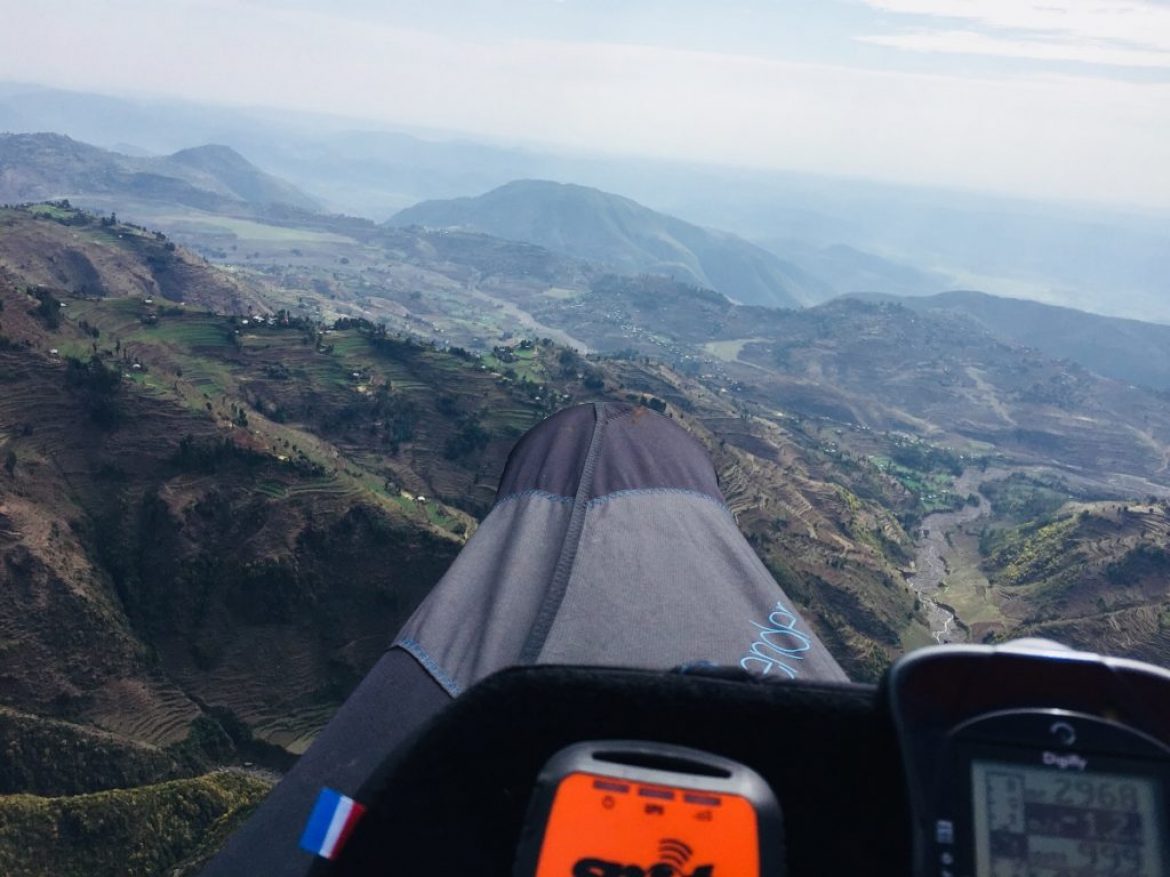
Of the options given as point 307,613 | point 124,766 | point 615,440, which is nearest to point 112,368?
point 307,613

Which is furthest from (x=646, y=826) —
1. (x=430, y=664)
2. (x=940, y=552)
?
(x=940, y=552)

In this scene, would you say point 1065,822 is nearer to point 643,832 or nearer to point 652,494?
point 643,832

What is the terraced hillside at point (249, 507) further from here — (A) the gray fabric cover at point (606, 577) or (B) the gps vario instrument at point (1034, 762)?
(B) the gps vario instrument at point (1034, 762)

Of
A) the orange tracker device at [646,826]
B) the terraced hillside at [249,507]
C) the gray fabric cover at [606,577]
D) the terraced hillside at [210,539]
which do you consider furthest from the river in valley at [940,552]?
the orange tracker device at [646,826]

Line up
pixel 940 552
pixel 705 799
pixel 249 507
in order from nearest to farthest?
pixel 705 799 → pixel 249 507 → pixel 940 552

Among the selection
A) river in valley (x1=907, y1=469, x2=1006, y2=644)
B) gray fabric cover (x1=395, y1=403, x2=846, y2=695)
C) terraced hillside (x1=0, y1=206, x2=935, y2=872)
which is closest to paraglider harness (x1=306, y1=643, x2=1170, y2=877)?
gray fabric cover (x1=395, y1=403, x2=846, y2=695)

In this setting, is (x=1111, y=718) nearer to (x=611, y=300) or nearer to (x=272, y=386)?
(x=272, y=386)

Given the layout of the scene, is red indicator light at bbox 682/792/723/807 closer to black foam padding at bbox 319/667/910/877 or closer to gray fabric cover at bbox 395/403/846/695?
black foam padding at bbox 319/667/910/877
